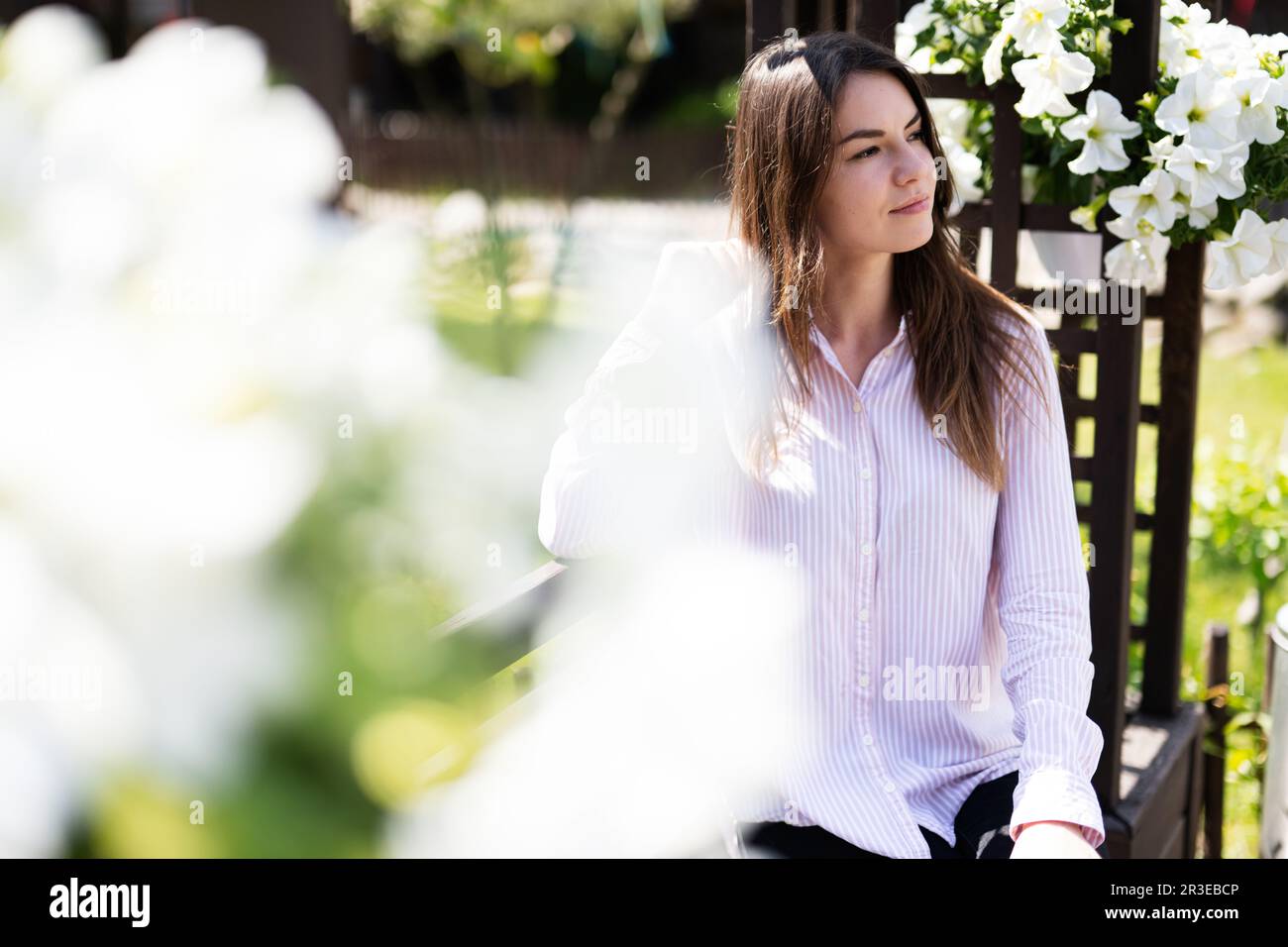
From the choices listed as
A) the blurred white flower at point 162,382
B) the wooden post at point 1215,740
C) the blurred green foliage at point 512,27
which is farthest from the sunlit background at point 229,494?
the blurred green foliage at point 512,27

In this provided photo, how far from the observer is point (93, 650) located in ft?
1.42

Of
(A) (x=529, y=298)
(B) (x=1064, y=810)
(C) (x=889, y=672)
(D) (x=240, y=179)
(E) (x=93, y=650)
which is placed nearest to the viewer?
(E) (x=93, y=650)

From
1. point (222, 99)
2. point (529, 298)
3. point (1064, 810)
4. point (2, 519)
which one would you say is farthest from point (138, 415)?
point (529, 298)

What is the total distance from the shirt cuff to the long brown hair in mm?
358

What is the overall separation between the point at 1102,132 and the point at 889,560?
2.23 ft

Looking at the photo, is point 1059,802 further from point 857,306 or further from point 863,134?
point 863,134

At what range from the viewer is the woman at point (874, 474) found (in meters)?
1.50

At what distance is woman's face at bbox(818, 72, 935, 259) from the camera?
1.48 metres

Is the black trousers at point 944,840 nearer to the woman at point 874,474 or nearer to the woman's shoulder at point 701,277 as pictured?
the woman at point 874,474

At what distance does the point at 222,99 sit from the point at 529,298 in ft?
20.1

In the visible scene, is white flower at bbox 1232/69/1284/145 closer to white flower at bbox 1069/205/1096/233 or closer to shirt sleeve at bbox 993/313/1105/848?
white flower at bbox 1069/205/1096/233

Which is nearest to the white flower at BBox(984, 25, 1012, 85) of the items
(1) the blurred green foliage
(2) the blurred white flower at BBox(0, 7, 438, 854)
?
(2) the blurred white flower at BBox(0, 7, 438, 854)

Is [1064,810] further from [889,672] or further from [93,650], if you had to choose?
[93,650]

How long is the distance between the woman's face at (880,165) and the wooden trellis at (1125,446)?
41 centimetres
